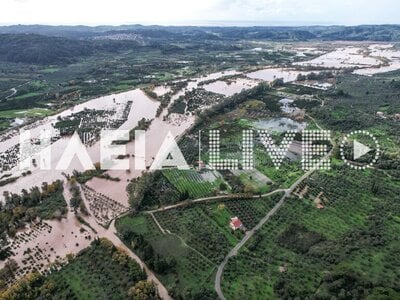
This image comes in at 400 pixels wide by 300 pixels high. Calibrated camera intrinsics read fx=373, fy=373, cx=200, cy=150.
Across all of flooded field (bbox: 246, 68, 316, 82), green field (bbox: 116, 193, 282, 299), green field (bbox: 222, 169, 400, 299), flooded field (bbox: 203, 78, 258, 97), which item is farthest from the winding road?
flooded field (bbox: 246, 68, 316, 82)

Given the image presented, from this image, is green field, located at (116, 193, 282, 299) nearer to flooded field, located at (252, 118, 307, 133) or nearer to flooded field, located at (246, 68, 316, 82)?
flooded field, located at (252, 118, 307, 133)

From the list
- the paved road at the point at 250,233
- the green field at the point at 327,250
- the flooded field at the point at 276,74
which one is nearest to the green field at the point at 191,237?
the paved road at the point at 250,233

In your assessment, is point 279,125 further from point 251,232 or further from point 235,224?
point 251,232

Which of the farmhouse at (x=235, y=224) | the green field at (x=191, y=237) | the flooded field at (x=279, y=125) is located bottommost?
the green field at (x=191, y=237)

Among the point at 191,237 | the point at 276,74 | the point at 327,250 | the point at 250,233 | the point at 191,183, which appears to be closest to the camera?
the point at 327,250

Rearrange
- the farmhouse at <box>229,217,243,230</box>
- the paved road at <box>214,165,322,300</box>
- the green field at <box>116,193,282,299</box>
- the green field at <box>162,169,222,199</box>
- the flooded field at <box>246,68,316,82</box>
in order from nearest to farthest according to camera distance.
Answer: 1. the paved road at <box>214,165,322,300</box>
2. the green field at <box>116,193,282,299</box>
3. the farmhouse at <box>229,217,243,230</box>
4. the green field at <box>162,169,222,199</box>
5. the flooded field at <box>246,68,316,82</box>

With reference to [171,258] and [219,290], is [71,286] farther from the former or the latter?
[219,290]

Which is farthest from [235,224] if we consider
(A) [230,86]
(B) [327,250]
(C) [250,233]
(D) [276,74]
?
(D) [276,74]

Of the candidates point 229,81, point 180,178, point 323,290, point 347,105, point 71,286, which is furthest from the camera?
point 229,81

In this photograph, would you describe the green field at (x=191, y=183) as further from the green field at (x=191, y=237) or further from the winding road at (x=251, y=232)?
the winding road at (x=251, y=232)

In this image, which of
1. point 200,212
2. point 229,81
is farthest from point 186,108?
point 200,212

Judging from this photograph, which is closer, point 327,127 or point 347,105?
point 327,127
